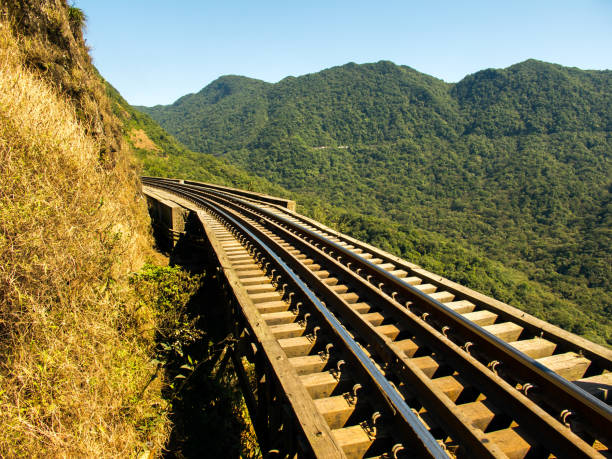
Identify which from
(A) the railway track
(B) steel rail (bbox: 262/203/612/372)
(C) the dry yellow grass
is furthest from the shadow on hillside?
(B) steel rail (bbox: 262/203/612/372)

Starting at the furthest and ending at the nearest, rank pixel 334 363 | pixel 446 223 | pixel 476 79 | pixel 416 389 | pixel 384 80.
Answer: pixel 384 80 → pixel 476 79 → pixel 446 223 → pixel 334 363 → pixel 416 389

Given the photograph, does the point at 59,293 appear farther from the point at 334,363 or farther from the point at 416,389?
the point at 416,389

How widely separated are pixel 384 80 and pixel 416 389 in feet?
676

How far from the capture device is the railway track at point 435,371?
230 cm

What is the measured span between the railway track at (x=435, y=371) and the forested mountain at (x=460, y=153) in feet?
145

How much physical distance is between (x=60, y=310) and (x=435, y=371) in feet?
13.1

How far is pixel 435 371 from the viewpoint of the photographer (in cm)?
317

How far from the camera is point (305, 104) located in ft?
571

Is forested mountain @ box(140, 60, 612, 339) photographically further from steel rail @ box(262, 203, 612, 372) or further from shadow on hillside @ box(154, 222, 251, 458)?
shadow on hillside @ box(154, 222, 251, 458)

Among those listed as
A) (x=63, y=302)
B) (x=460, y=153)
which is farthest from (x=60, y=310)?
(x=460, y=153)

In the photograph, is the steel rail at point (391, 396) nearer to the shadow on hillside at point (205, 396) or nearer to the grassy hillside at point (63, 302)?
the shadow on hillside at point (205, 396)

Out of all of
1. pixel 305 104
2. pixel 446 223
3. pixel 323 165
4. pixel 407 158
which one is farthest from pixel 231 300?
pixel 305 104

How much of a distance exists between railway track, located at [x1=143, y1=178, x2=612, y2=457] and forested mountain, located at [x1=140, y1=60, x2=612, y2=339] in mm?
44163

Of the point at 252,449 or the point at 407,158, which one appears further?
the point at 407,158
